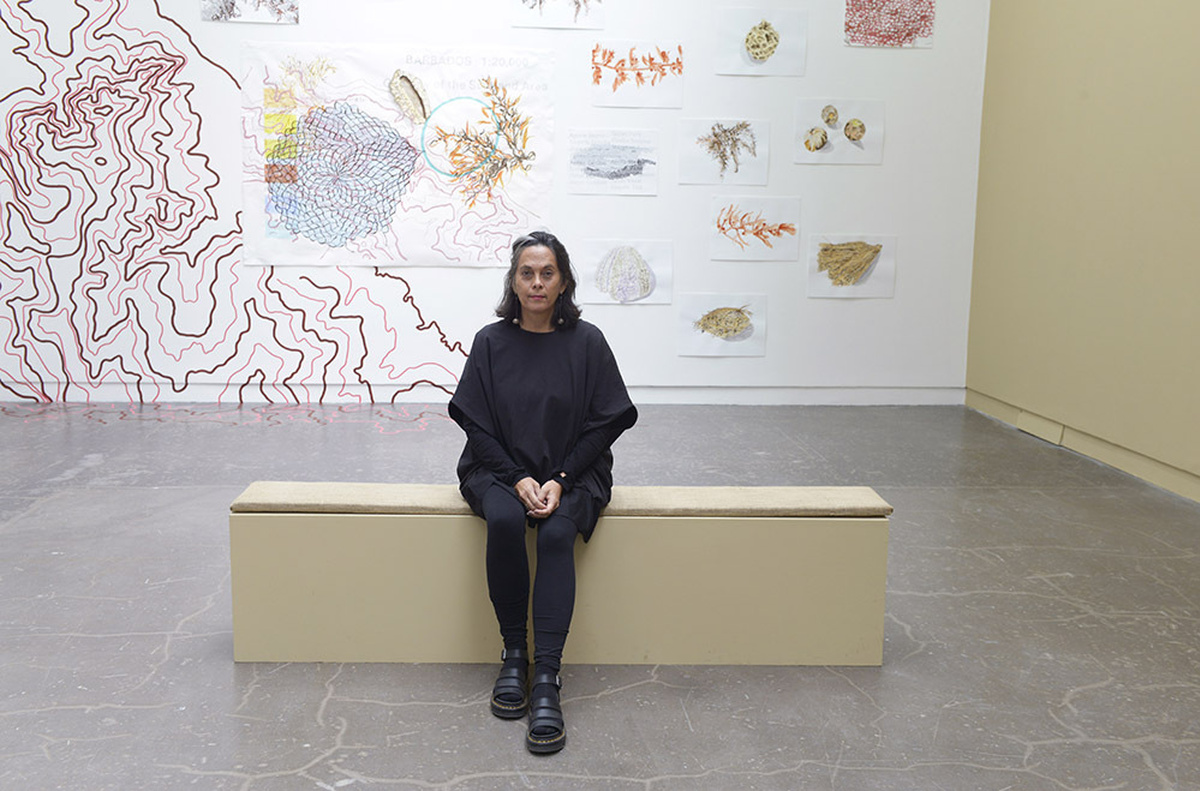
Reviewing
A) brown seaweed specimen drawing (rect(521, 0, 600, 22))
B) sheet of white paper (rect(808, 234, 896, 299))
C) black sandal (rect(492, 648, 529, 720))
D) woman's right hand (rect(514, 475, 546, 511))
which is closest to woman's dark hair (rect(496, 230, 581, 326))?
woman's right hand (rect(514, 475, 546, 511))

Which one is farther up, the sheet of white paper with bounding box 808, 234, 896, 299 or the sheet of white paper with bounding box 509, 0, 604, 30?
the sheet of white paper with bounding box 509, 0, 604, 30

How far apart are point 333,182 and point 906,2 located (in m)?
3.40

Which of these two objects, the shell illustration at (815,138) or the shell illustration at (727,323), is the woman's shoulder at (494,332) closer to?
the shell illustration at (727,323)

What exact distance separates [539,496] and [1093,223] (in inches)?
146

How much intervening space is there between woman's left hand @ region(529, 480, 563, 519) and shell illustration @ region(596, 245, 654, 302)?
152 inches

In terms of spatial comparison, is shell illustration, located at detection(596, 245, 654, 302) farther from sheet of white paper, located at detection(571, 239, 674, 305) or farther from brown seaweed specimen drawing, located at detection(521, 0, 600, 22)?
brown seaweed specimen drawing, located at detection(521, 0, 600, 22)

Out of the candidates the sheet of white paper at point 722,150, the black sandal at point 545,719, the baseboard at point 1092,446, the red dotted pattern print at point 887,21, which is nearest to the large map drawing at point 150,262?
the sheet of white paper at point 722,150

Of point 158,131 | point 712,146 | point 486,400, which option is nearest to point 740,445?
point 712,146

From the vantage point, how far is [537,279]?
8.53 feet

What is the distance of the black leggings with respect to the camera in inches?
94.7

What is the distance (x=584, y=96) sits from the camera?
6117mm

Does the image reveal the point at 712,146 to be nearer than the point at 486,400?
No

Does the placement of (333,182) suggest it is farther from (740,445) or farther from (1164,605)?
(1164,605)

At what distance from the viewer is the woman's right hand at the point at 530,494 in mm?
2465
